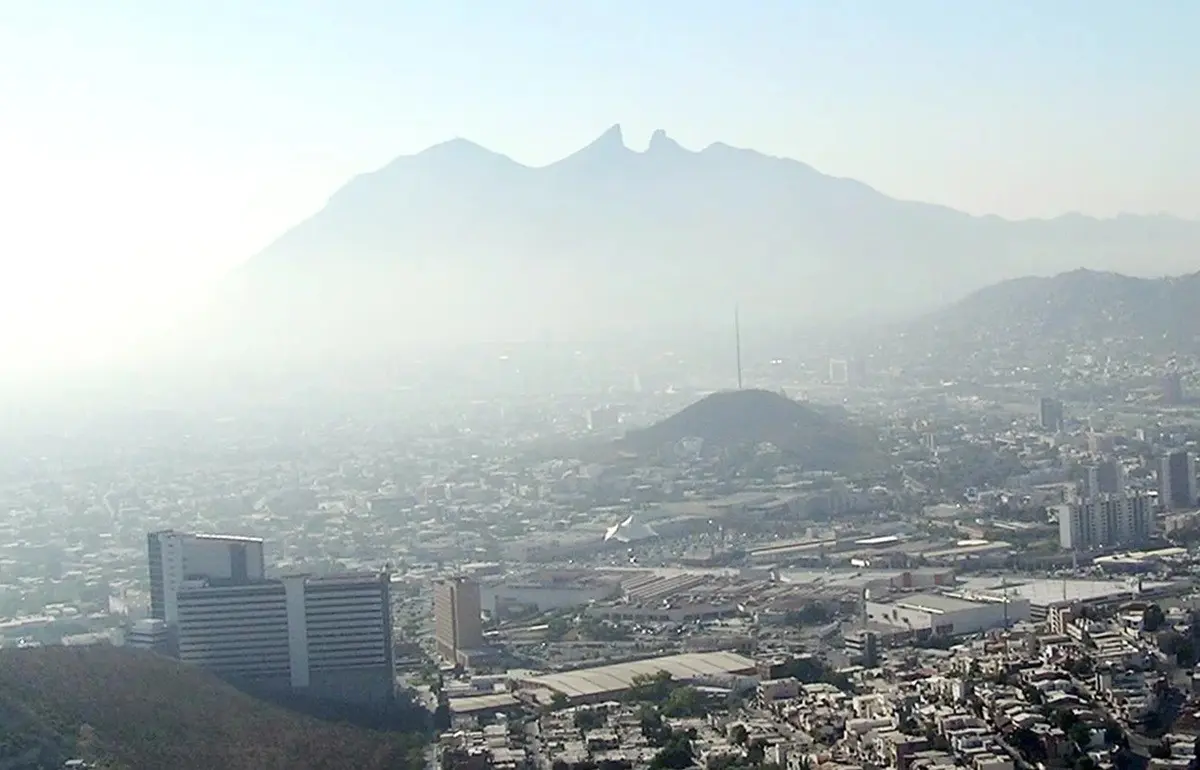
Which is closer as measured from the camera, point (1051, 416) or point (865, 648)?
point (865, 648)

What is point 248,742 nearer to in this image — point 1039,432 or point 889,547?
point 889,547

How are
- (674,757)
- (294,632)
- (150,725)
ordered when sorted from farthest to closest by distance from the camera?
(294,632) → (150,725) → (674,757)

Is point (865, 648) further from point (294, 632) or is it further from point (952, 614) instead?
point (294, 632)

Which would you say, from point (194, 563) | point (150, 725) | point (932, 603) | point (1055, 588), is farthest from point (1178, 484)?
point (150, 725)

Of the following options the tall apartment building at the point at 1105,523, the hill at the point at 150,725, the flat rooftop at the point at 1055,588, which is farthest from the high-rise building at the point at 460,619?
the tall apartment building at the point at 1105,523

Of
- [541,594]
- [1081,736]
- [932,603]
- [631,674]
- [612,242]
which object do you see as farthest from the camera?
[612,242]

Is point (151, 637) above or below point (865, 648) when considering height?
above

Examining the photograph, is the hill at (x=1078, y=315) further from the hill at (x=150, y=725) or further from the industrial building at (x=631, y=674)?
the hill at (x=150, y=725)
